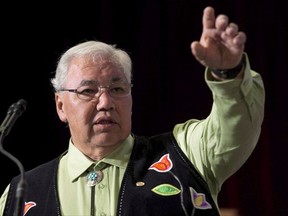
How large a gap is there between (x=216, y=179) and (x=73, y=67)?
69 centimetres

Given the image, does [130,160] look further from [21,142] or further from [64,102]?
[21,142]

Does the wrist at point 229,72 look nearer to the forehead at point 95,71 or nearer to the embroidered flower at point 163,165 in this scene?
the embroidered flower at point 163,165

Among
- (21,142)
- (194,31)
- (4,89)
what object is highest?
(194,31)

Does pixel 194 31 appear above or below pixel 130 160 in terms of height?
above

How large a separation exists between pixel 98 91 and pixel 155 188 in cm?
43

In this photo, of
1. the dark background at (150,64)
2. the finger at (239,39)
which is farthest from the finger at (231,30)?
the dark background at (150,64)

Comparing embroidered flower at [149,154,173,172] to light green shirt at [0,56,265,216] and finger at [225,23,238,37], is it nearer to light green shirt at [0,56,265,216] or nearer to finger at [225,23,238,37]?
light green shirt at [0,56,265,216]

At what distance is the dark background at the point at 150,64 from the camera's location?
130 inches

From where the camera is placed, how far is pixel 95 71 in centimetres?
224

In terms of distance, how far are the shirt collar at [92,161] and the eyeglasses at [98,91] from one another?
18cm

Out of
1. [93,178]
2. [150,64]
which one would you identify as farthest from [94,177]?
[150,64]

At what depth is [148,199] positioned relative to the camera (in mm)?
2039

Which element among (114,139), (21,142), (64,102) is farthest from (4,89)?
(114,139)

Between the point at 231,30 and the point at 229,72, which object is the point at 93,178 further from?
the point at 231,30
